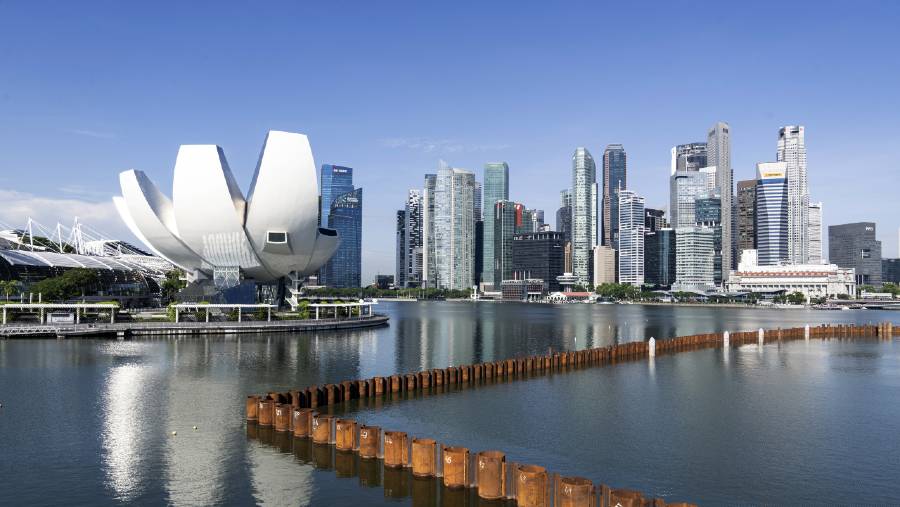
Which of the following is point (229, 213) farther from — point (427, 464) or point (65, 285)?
point (427, 464)

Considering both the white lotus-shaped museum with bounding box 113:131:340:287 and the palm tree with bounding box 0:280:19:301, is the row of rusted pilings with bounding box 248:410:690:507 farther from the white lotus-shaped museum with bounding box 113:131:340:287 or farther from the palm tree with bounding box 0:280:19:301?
the palm tree with bounding box 0:280:19:301

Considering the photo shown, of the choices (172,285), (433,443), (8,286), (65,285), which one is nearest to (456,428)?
(433,443)

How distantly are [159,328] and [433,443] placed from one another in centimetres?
4344

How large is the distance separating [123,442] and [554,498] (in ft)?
39.6

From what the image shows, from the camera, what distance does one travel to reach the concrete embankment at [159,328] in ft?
164

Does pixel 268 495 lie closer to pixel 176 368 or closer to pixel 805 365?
pixel 176 368

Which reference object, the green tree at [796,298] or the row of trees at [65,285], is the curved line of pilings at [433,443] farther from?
the green tree at [796,298]

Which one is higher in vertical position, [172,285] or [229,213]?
[229,213]

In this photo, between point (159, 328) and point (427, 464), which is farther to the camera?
point (159, 328)

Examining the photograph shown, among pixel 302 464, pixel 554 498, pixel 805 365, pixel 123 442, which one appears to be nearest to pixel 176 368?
pixel 123 442

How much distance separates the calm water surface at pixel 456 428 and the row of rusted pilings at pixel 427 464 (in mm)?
379

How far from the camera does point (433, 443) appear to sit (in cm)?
1636

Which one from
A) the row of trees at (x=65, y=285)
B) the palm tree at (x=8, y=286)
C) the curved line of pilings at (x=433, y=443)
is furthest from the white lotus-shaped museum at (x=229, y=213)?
the curved line of pilings at (x=433, y=443)

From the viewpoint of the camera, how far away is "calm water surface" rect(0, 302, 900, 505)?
616 inches
